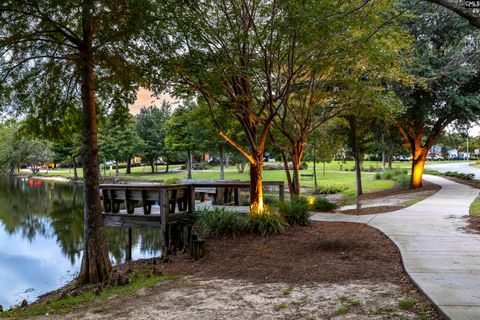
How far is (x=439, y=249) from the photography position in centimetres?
722

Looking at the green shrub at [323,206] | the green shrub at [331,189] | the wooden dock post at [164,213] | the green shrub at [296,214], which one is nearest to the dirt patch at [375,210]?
the green shrub at [323,206]

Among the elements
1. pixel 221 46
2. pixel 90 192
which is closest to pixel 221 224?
pixel 90 192

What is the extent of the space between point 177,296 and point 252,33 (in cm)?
755

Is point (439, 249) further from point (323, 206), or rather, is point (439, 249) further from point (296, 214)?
point (323, 206)

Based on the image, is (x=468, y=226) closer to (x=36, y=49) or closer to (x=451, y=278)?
(x=451, y=278)

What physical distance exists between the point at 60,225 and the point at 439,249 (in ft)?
60.8

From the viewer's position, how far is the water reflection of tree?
15.1m

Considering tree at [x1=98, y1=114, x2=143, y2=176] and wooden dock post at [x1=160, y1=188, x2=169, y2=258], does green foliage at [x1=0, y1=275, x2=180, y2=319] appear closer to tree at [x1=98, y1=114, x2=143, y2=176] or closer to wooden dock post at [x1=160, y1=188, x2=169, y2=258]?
wooden dock post at [x1=160, y1=188, x2=169, y2=258]

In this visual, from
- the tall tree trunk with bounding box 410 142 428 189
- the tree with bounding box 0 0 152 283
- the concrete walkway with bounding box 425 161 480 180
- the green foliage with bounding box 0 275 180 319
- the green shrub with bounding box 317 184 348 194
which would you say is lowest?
the green foliage with bounding box 0 275 180 319

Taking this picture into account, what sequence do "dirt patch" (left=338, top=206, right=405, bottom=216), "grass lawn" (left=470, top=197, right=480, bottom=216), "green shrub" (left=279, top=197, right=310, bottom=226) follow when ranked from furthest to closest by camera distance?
"dirt patch" (left=338, top=206, right=405, bottom=216), "grass lawn" (left=470, top=197, right=480, bottom=216), "green shrub" (left=279, top=197, right=310, bottom=226)

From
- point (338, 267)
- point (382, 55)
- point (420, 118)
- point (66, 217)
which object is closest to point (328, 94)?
point (382, 55)

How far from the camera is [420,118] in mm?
19219

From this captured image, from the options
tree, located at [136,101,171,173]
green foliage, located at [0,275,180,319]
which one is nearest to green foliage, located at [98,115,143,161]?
tree, located at [136,101,171,173]

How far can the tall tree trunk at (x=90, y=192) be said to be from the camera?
831cm
